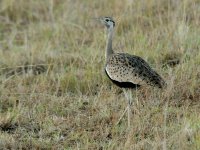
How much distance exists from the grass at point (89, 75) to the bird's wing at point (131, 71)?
24cm

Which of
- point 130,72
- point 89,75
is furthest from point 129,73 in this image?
point 89,75

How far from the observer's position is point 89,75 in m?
6.52

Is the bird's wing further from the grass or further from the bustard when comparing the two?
the grass

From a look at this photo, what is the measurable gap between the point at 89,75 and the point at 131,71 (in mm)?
1034

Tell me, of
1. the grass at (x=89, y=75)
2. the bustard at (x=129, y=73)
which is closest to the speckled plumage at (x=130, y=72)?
the bustard at (x=129, y=73)

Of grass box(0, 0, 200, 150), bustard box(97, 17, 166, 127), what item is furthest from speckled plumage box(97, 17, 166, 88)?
grass box(0, 0, 200, 150)

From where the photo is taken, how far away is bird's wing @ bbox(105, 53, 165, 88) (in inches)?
215

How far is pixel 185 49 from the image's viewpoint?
6.82m

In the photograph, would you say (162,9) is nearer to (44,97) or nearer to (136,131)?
(44,97)

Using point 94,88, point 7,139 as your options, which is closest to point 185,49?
point 94,88

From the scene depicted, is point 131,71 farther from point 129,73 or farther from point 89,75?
point 89,75

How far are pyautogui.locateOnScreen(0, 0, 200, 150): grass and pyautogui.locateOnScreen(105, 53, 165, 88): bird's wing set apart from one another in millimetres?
236

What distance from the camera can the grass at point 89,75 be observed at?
5246mm

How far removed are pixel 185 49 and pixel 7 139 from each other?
236 cm
